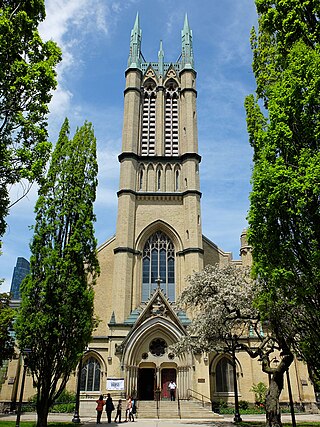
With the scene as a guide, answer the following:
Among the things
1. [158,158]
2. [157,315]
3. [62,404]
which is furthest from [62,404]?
[158,158]

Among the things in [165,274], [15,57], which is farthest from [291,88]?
[165,274]

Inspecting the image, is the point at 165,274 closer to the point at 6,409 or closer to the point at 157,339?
the point at 157,339

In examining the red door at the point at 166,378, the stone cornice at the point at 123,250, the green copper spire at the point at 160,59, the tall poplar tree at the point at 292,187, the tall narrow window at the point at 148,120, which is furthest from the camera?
the green copper spire at the point at 160,59

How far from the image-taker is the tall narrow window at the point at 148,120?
120 ft

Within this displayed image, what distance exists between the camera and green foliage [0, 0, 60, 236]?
1082 cm

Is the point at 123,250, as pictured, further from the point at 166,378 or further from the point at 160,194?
the point at 166,378

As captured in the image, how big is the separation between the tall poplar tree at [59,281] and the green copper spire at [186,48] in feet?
89.8

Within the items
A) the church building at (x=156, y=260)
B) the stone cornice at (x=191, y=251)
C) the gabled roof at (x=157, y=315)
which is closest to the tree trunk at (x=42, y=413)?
the church building at (x=156, y=260)

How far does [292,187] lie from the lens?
922 cm

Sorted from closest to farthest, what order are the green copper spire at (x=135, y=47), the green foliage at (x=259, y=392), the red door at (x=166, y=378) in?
the green foliage at (x=259, y=392) → the red door at (x=166, y=378) → the green copper spire at (x=135, y=47)

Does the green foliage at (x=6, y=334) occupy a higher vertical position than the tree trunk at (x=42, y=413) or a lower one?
higher

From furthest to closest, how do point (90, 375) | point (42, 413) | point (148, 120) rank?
point (148, 120), point (90, 375), point (42, 413)

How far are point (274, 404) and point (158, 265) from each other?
18.1 meters

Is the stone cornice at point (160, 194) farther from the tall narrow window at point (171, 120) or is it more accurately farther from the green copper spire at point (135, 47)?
the green copper spire at point (135, 47)
